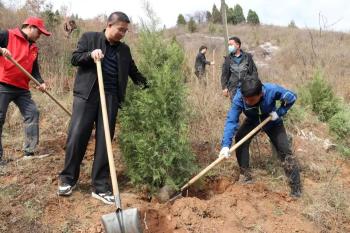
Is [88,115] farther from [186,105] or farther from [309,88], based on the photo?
[309,88]

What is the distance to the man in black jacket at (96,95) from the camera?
432 centimetres

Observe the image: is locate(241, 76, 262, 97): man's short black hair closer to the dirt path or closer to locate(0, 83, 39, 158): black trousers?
the dirt path

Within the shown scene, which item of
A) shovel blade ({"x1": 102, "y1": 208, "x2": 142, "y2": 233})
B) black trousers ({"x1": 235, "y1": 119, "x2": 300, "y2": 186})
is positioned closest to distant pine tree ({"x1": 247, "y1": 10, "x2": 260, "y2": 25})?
black trousers ({"x1": 235, "y1": 119, "x2": 300, "y2": 186})

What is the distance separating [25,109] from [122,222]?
8.50 ft

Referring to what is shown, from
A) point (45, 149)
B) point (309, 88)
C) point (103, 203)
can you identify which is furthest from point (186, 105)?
point (309, 88)

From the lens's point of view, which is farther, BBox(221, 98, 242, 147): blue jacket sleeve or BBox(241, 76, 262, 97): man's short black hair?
BBox(221, 98, 242, 147): blue jacket sleeve

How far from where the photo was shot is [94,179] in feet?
14.6

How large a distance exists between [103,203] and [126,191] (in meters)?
0.46

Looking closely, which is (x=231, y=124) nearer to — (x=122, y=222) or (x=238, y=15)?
(x=122, y=222)

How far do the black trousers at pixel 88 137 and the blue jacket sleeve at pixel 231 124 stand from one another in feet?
4.47

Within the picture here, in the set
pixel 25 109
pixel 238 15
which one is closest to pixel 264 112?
pixel 25 109

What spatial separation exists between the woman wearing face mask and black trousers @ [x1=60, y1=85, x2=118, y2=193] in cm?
283

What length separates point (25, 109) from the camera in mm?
5488

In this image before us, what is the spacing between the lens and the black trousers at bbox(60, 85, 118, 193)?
4340 millimetres
